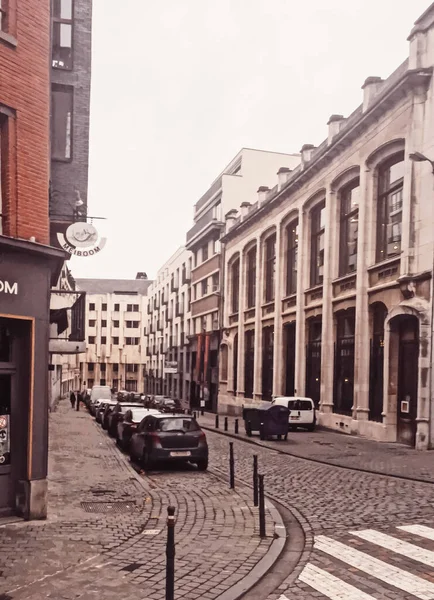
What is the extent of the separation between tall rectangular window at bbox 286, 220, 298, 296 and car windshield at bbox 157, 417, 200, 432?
2211cm

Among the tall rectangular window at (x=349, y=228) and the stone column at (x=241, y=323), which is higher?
the tall rectangular window at (x=349, y=228)

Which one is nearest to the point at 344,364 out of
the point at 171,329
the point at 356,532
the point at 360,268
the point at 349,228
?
the point at 360,268

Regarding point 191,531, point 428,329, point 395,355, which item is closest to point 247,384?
point 395,355

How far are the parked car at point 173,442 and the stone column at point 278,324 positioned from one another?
22021 millimetres

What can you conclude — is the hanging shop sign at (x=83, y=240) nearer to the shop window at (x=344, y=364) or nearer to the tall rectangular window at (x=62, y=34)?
the tall rectangular window at (x=62, y=34)

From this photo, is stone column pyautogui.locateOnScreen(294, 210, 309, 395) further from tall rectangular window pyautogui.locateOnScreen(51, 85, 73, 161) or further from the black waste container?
tall rectangular window pyautogui.locateOnScreen(51, 85, 73, 161)

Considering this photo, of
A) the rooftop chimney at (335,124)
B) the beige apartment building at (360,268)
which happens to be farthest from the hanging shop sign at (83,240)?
the rooftop chimney at (335,124)

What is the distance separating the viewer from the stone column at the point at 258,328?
142 ft

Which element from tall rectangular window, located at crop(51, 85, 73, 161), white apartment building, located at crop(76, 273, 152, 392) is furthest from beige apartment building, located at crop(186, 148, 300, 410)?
white apartment building, located at crop(76, 273, 152, 392)

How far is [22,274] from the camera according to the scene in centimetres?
1050

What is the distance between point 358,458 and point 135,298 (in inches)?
3788

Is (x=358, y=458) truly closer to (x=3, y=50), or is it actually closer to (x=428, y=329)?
(x=428, y=329)

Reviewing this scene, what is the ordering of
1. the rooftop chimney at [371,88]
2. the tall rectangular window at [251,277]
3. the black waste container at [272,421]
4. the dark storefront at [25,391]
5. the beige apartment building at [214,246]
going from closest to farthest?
the dark storefront at [25,391], the black waste container at [272,421], the rooftop chimney at [371,88], the tall rectangular window at [251,277], the beige apartment building at [214,246]

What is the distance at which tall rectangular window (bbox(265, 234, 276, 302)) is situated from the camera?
42.9 meters
